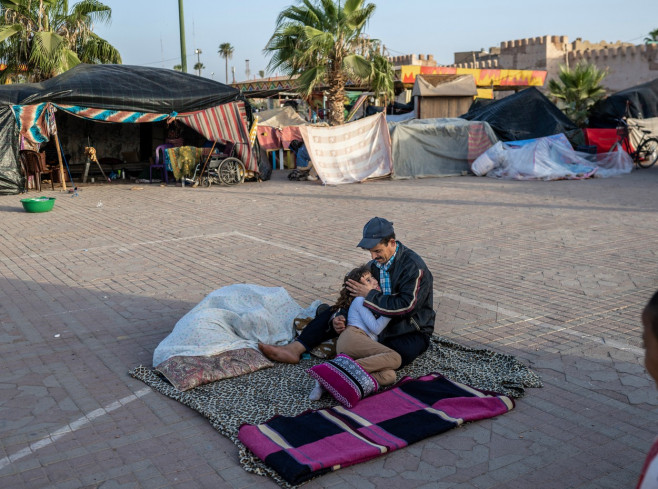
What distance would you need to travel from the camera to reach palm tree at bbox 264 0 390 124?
18828mm

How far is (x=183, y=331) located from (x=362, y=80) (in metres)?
15.8

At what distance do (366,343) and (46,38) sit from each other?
57.4ft

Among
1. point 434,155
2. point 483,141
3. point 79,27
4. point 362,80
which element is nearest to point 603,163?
point 483,141

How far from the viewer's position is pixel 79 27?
19.9 m

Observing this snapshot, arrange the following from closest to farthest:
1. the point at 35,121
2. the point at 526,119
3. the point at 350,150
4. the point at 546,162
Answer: the point at 35,121 < the point at 350,150 < the point at 546,162 < the point at 526,119

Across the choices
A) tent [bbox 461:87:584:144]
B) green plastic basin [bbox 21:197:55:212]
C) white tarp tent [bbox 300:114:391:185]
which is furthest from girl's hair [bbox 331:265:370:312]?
tent [bbox 461:87:584:144]

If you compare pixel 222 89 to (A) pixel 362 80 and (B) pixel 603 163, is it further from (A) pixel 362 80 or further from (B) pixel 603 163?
(B) pixel 603 163

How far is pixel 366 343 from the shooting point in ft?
14.5

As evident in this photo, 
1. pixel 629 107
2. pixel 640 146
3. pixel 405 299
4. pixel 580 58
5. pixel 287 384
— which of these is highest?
pixel 580 58

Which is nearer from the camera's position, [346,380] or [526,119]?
[346,380]

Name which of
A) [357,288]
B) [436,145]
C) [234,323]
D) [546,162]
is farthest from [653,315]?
[436,145]

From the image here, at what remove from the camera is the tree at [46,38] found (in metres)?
18.5

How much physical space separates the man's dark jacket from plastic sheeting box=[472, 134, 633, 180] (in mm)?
13883

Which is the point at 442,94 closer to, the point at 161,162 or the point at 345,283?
the point at 161,162
